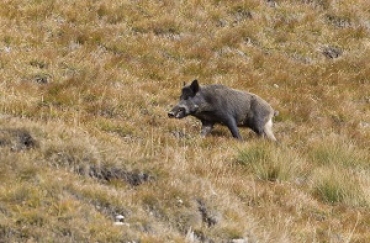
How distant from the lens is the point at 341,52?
19.6 meters

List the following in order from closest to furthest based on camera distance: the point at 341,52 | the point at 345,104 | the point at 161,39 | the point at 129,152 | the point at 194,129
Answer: the point at 129,152 → the point at 194,129 → the point at 345,104 → the point at 161,39 → the point at 341,52

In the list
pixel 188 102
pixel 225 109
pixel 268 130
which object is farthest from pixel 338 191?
pixel 188 102

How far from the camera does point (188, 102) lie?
13547 mm

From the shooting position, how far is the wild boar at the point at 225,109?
13.6 m

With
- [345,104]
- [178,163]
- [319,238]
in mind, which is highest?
[178,163]

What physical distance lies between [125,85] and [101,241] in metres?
8.34

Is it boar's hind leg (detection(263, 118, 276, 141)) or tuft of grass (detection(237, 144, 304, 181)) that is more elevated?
tuft of grass (detection(237, 144, 304, 181))

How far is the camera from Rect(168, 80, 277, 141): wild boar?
13.6m

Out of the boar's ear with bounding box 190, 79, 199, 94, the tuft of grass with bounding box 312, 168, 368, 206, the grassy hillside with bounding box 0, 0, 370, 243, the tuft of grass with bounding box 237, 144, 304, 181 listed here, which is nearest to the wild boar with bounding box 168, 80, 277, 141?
the boar's ear with bounding box 190, 79, 199, 94

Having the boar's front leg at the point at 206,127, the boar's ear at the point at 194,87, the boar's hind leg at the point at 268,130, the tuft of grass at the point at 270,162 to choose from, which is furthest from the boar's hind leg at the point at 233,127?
the tuft of grass at the point at 270,162

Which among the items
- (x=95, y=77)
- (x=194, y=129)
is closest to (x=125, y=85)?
(x=95, y=77)

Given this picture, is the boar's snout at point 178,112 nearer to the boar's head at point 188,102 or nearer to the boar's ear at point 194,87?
the boar's head at point 188,102

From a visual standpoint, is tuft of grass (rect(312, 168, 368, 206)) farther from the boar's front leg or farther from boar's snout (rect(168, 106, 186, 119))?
boar's snout (rect(168, 106, 186, 119))

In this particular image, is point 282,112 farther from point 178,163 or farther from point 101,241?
point 101,241
